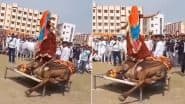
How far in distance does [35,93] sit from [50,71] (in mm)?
232

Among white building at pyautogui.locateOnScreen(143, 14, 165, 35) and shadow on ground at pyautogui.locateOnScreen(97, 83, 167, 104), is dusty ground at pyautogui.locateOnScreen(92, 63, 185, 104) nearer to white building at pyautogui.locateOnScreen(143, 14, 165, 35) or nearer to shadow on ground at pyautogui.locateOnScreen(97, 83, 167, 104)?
shadow on ground at pyautogui.locateOnScreen(97, 83, 167, 104)

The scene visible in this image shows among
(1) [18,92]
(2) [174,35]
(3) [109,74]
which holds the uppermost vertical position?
(2) [174,35]

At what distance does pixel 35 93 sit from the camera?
305 cm

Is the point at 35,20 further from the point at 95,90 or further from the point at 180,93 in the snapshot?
the point at 180,93

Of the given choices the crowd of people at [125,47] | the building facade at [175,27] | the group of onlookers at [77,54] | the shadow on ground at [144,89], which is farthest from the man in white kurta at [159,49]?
the group of onlookers at [77,54]

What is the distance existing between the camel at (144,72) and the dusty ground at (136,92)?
6 cm

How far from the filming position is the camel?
2.54 m

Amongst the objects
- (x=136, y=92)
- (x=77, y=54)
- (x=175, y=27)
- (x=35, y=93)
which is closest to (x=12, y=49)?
(x=35, y=93)

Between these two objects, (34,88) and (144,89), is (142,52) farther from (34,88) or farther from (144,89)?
(34,88)

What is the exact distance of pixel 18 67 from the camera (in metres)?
3.02

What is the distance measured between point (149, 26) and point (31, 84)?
46.1 inches

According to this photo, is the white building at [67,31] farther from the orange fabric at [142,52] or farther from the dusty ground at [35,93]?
the orange fabric at [142,52]

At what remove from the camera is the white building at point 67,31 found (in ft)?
9.97

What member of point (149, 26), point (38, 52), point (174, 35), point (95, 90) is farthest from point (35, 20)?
point (174, 35)
